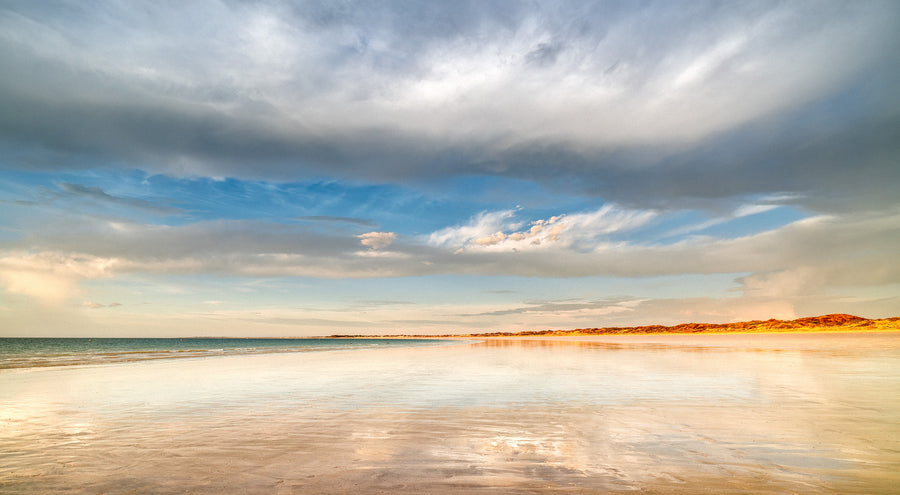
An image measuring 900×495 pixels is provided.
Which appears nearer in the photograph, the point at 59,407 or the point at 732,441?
the point at 732,441

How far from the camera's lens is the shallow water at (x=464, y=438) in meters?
5.96

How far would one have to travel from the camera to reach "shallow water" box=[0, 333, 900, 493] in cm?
596

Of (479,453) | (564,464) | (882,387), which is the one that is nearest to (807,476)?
(564,464)

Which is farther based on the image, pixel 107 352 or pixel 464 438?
pixel 107 352

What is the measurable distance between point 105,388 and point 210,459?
13548 millimetres

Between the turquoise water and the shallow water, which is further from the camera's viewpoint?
the turquoise water

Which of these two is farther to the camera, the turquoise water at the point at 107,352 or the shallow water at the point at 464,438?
the turquoise water at the point at 107,352

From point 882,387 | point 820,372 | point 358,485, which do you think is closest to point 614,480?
point 358,485

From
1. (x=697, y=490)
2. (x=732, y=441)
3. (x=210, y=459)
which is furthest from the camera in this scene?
(x=732, y=441)

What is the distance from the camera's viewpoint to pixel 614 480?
5.89m

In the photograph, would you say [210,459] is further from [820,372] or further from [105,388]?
[820,372]

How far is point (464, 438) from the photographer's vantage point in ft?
27.4

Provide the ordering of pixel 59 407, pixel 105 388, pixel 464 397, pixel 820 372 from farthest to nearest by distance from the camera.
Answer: pixel 820 372, pixel 105 388, pixel 464 397, pixel 59 407

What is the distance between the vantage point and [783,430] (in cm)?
866
